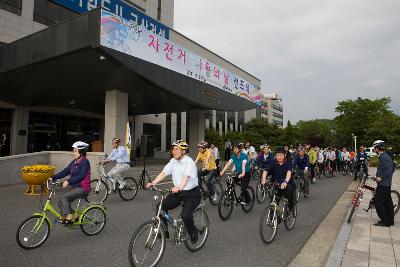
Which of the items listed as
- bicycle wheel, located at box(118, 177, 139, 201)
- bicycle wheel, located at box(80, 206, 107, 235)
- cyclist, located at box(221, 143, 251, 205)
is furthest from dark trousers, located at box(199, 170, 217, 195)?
bicycle wheel, located at box(80, 206, 107, 235)

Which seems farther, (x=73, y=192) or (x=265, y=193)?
(x=265, y=193)

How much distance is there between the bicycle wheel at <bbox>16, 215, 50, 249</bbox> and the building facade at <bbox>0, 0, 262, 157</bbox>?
40.1 ft

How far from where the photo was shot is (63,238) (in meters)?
6.38

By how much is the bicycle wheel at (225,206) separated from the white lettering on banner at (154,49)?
801 centimetres

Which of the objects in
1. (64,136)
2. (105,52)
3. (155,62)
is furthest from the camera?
(64,136)

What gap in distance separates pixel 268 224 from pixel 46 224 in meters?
4.03

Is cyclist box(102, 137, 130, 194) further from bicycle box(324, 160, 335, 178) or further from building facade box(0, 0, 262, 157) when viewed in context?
bicycle box(324, 160, 335, 178)

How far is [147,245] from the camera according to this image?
15.5 feet

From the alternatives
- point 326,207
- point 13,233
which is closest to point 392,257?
point 326,207

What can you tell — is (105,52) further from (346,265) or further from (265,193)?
(346,265)

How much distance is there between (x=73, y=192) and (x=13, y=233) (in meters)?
1.65

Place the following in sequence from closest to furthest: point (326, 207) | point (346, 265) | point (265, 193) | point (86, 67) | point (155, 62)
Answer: point (346, 265) → point (326, 207) → point (265, 193) → point (86, 67) → point (155, 62)

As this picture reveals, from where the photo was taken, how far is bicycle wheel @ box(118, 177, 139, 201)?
10.7 meters

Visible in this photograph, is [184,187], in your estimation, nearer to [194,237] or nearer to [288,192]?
[194,237]
